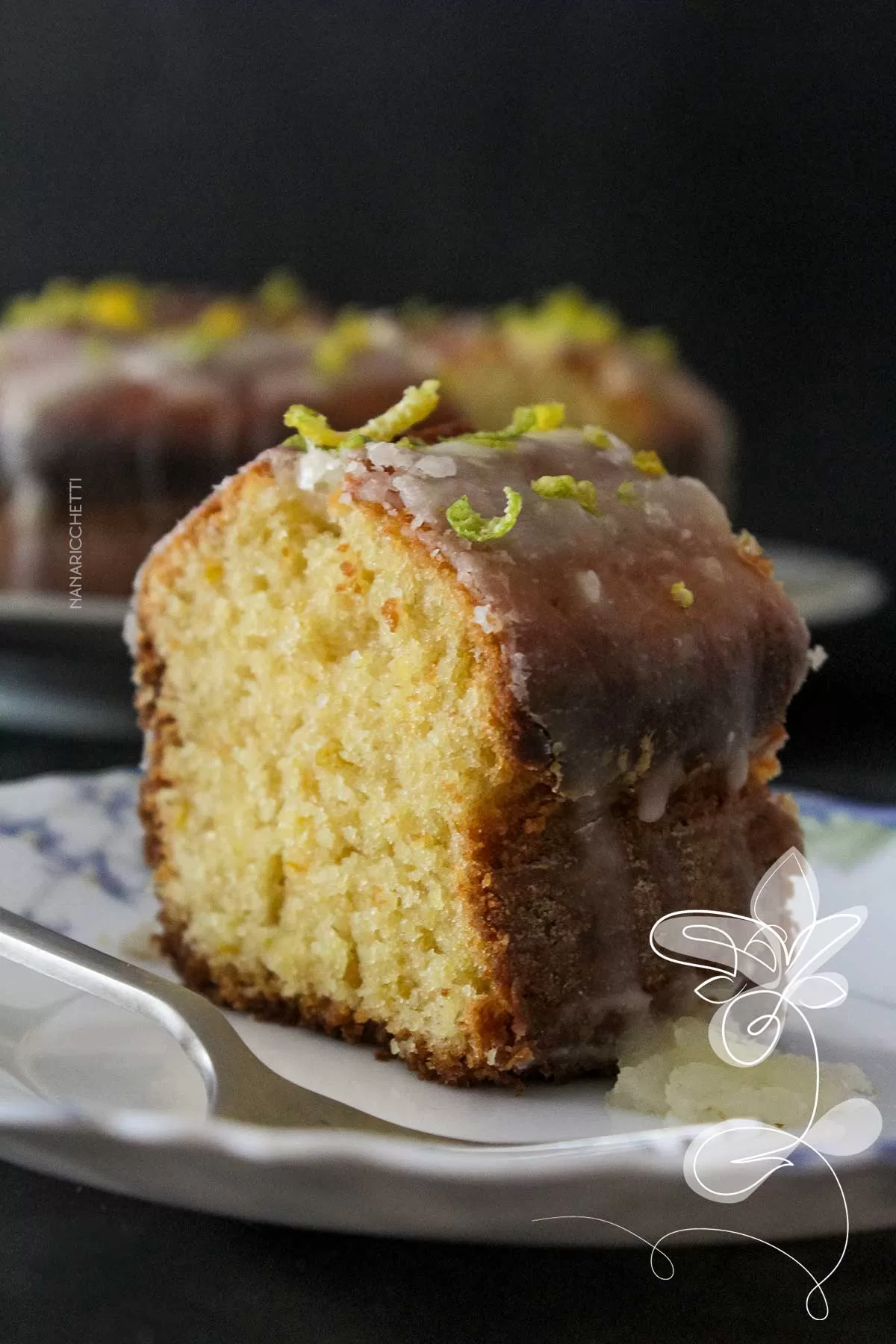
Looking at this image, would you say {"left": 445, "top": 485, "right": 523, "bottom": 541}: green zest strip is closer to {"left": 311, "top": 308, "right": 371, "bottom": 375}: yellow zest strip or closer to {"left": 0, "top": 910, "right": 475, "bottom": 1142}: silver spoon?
{"left": 0, "top": 910, "right": 475, "bottom": 1142}: silver spoon

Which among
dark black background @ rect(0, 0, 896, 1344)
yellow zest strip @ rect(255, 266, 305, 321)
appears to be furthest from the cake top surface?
yellow zest strip @ rect(255, 266, 305, 321)

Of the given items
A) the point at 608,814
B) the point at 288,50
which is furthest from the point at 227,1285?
the point at 288,50

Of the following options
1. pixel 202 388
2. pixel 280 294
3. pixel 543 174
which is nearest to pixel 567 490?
pixel 202 388

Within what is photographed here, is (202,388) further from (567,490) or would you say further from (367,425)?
(567,490)

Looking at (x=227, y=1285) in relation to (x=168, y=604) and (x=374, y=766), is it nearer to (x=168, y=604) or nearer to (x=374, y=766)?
(x=374, y=766)

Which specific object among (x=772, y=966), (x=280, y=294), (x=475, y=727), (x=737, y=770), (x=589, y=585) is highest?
(x=589, y=585)

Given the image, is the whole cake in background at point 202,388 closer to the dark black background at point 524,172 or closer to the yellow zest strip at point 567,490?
the dark black background at point 524,172
